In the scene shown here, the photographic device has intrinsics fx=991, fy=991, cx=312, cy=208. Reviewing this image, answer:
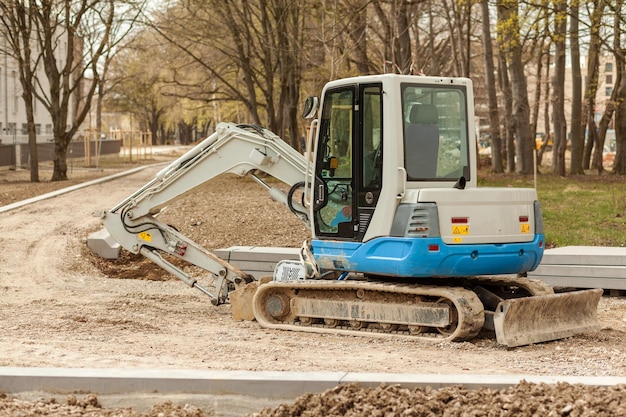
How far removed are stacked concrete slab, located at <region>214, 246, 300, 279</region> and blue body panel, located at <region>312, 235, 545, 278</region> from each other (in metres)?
3.66

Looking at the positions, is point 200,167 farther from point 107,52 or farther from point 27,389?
point 107,52

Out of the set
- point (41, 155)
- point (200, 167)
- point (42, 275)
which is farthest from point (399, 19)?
point (41, 155)

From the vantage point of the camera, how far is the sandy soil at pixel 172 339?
8453 mm

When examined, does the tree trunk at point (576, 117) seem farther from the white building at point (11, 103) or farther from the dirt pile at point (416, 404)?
the dirt pile at point (416, 404)

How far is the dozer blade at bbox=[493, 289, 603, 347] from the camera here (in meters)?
9.59

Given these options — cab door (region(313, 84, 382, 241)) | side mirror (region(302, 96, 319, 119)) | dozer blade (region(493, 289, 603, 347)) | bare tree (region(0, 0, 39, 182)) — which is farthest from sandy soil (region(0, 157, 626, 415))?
bare tree (region(0, 0, 39, 182))

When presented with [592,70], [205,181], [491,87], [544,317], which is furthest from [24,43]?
[544,317]

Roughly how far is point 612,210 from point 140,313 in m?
12.6

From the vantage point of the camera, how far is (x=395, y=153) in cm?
974

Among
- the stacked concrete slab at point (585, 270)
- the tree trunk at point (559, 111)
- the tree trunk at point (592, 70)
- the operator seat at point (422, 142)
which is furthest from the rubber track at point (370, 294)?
the tree trunk at point (559, 111)

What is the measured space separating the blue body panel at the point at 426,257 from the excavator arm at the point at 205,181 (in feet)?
3.41

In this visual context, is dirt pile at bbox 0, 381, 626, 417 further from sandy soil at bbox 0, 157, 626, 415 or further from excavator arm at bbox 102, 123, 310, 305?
excavator arm at bbox 102, 123, 310, 305

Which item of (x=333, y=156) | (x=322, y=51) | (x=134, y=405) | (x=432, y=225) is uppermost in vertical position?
(x=322, y=51)

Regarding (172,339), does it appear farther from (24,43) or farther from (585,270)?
(24,43)
